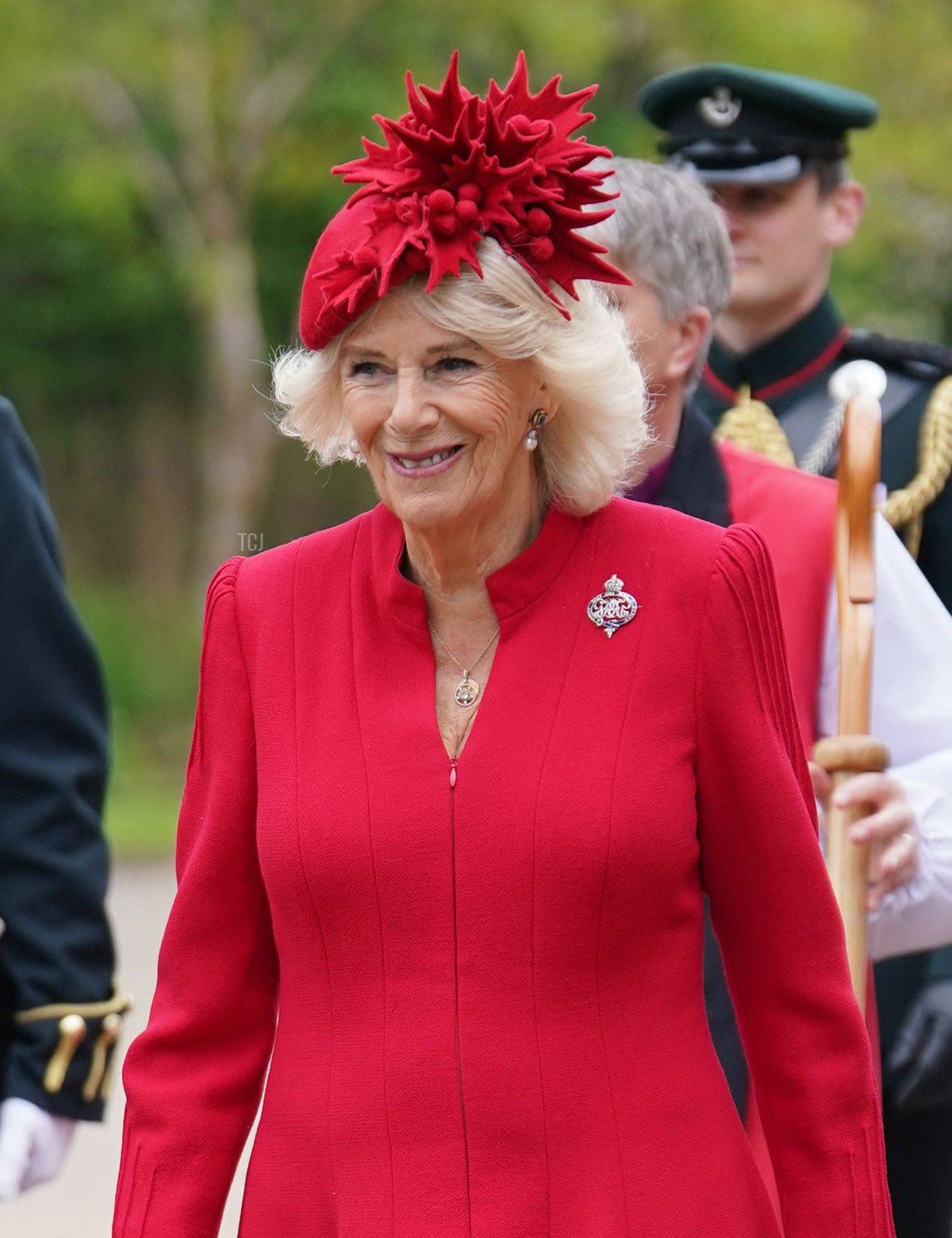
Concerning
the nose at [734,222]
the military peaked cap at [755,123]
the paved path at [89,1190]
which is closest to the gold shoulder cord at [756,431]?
the nose at [734,222]

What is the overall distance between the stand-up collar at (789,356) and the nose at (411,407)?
6.75 feet

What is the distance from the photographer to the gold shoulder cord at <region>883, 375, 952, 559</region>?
444cm

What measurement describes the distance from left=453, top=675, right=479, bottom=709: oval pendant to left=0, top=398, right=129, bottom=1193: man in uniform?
0.86m

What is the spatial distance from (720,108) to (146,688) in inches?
501

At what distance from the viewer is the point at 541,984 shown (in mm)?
2791

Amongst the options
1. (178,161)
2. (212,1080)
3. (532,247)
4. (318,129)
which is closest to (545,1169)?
(212,1080)

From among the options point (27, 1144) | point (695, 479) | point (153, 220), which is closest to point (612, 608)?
point (695, 479)

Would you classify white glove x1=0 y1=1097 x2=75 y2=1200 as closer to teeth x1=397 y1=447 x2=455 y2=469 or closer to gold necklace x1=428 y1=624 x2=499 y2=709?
gold necklace x1=428 y1=624 x2=499 y2=709

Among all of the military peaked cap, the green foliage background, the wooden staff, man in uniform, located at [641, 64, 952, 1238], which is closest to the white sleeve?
the wooden staff

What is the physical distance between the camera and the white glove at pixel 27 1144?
3447 mm

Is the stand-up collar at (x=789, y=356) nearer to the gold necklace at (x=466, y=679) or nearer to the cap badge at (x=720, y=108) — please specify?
the cap badge at (x=720, y=108)

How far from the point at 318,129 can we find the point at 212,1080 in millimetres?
12755

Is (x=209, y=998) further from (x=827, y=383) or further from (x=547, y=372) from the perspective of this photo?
(x=827, y=383)

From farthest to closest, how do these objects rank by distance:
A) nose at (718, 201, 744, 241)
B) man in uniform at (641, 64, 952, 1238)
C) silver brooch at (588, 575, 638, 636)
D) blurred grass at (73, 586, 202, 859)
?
blurred grass at (73, 586, 202, 859), nose at (718, 201, 744, 241), man in uniform at (641, 64, 952, 1238), silver brooch at (588, 575, 638, 636)
